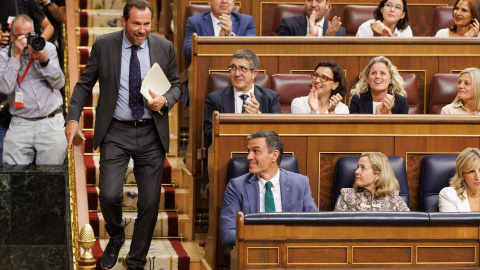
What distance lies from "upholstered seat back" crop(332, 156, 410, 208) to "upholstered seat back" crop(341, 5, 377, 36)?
1.46 m

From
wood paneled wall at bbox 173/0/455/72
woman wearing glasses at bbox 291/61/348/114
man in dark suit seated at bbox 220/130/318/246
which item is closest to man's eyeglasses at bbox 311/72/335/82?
woman wearing glasses at bbox 291/61/348/114

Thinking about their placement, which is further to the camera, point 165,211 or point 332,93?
point 165,211

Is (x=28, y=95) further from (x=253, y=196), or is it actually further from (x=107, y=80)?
(x=253, y=196)

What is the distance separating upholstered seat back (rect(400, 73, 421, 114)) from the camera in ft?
11.4

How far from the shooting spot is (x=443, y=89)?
3.49 m

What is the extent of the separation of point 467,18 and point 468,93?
702 millimetres

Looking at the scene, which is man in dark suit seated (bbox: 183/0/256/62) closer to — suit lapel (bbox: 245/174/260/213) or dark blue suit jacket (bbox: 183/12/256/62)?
dark blue suit jacket (bbox: 183/12/256/62)

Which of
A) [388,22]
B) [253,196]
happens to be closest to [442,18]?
[388,22]

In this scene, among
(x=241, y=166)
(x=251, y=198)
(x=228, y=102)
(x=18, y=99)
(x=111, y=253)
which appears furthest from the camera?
(x=18, y=99)

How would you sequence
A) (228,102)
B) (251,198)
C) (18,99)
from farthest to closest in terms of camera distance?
(18,99) < (228,102) < (251,198)

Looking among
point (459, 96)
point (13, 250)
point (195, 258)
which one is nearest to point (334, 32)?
point (459, 96)

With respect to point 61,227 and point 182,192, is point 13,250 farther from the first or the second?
point 182,192

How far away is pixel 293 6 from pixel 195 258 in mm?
1546

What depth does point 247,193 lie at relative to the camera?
2.62 meters
